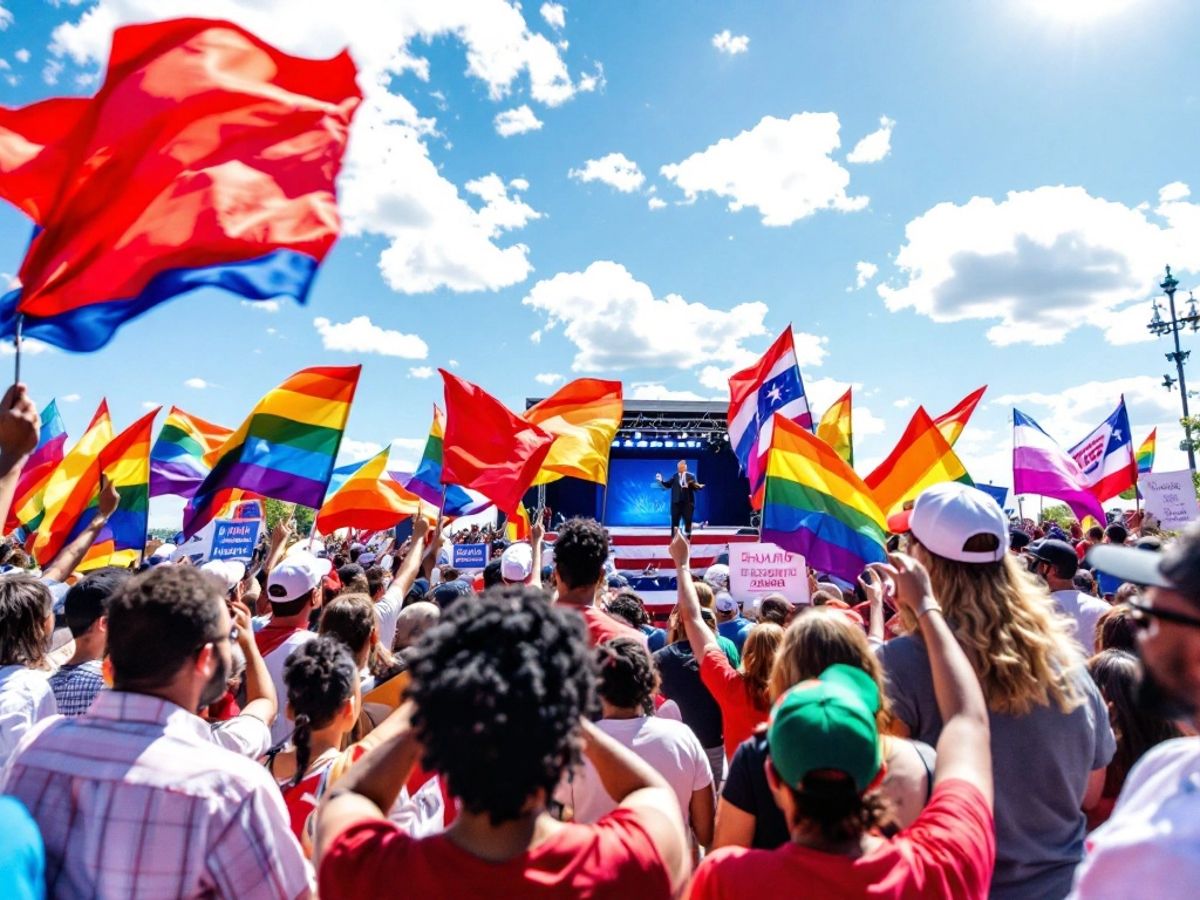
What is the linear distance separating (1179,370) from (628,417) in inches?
767

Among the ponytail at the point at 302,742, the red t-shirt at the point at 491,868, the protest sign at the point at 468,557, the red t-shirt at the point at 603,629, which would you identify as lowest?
the ponytail at the point at 302,742

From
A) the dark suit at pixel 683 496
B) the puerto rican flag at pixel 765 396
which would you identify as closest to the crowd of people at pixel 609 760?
the puerto rican flag at pixel 765 396

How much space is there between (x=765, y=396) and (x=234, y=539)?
21.5ft

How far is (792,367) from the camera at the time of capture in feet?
31.2

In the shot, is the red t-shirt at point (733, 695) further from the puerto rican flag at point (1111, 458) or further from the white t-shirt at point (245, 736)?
the puerto rican flag at point (1111, 458)

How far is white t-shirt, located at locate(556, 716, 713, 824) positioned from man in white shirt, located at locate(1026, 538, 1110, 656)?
11.8 ft

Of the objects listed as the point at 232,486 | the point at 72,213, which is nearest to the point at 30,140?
the point at 72,213

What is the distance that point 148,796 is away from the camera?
5.64ft

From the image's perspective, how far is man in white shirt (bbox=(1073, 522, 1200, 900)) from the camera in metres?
1.09

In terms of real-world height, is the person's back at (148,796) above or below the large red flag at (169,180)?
below

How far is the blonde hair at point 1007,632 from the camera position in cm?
215

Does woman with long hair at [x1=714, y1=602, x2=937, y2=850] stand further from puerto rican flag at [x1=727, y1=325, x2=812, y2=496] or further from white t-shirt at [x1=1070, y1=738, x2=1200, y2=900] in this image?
puerto rican flag at [x1=727, y1=325, x2=812, y2=496]

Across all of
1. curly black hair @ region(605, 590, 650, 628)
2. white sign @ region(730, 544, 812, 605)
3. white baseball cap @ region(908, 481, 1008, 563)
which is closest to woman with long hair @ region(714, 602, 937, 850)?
A: white baseball cap @ region(908, 481, 1008, 563)

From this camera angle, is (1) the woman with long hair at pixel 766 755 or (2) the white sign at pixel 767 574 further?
(2) the white sign at pixel 767 574
